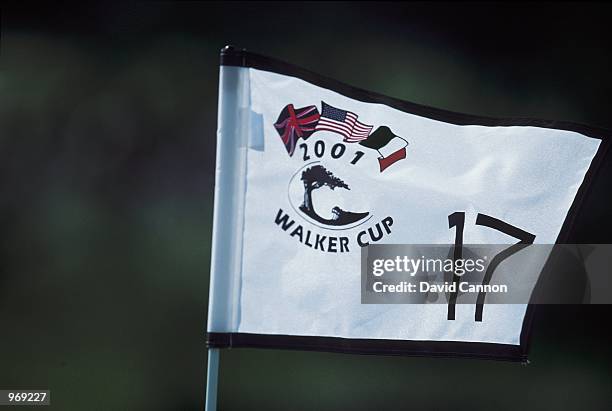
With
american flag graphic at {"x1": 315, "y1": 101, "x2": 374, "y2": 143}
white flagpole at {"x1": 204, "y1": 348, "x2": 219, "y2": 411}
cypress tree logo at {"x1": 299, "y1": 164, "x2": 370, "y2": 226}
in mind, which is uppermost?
american flag graphic at {"x1": 315, "y1": 101, "x2": 374, "y2": 143}

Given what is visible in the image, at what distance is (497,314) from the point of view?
1380 mm

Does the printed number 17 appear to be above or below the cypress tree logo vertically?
below

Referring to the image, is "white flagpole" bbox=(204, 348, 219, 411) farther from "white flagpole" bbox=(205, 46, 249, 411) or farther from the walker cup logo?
the walker cup logo

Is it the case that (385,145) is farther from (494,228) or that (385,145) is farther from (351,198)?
(494,228)

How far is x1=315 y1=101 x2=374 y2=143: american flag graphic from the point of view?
4.55 feet

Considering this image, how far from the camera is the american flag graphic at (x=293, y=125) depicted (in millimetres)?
1378

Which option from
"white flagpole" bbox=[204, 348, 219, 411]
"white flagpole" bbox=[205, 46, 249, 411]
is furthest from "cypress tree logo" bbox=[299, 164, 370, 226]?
"white flagpole" bbox=[204, 348, 219, 411]

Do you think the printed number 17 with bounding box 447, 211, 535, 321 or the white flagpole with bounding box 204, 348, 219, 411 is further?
the printed number 17 with bounding box 447, 211, 535, 321

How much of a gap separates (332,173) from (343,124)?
0.10 metres

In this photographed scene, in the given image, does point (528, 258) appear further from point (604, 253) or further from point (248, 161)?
point (604, 253)

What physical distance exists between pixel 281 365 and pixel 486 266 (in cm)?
201

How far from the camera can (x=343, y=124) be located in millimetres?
1389

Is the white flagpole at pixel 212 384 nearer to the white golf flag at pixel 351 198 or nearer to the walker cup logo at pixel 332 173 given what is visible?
the white golf flag at pixel 351 198

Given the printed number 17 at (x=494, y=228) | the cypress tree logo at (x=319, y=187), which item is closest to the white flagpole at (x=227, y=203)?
the cypress tree logo at (x=319, y=187)
